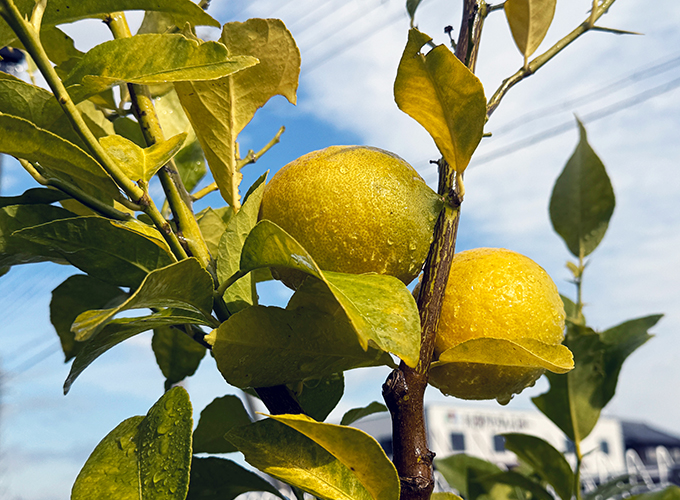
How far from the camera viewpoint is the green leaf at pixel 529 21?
467 millimetres

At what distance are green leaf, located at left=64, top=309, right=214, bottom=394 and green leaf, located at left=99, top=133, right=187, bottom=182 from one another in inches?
3.4

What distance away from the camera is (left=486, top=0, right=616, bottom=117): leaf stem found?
1.34 ft

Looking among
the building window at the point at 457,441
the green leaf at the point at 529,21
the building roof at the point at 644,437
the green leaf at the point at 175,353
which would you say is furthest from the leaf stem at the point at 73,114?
the building roof at the point at 644,437

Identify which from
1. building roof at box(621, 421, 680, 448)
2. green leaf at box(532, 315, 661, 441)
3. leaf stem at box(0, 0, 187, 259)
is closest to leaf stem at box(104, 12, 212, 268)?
leaf stem at box(0, 0, 187, 259)

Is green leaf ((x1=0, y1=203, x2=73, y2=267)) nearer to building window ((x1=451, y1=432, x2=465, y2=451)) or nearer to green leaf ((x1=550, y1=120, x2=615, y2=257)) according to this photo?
green leaf ((x1=550, y1=120, x2=615, y2=257))

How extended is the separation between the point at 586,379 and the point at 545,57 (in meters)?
0.40

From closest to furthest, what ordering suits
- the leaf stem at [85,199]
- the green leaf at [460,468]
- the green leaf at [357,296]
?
1. the green leaf at [357,296]
2. the leaf stem at [85,199]
3. the green leaf at [460,468]

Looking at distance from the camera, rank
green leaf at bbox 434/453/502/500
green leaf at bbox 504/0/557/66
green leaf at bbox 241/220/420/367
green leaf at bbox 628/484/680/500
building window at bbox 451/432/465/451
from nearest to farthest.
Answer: green leaf at bbox 241/220/420/367 → green leaf at bbox 504/0/557/66 → green leaf at bbox 628/484/680/500 → green leaf at bbox 434/453/502/500 → building window at bbox 451/432/465/451

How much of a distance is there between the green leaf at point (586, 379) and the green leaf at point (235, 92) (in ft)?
1.53

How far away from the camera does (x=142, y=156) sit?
33cm

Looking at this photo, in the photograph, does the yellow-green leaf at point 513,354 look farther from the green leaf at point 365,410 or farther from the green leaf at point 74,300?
the green leaf at point 74,300

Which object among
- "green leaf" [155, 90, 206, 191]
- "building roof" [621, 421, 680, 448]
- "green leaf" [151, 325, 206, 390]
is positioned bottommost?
"green leaf" [151, 325, 206, 390]

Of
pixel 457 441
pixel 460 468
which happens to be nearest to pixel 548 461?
pixel 460 468

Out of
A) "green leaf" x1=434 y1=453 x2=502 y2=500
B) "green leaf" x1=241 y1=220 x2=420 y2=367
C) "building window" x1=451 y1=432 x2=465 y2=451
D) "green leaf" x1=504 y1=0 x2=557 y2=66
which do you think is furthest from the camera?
"building window" x1=451 y1=432 x2=465 y2=451
